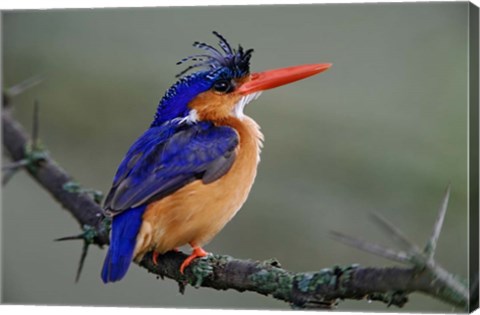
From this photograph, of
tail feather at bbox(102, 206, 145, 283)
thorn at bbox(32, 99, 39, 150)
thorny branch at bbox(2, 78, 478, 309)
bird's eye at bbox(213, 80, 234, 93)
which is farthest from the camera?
thorn at bbox(32, 99, 39, 150)

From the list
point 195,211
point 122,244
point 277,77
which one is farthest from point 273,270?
point 277,77

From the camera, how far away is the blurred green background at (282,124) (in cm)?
479

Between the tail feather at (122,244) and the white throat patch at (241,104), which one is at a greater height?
the white throat patch at (241,104)

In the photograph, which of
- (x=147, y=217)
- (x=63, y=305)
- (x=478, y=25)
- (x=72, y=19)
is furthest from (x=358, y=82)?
(x=63, y=305)

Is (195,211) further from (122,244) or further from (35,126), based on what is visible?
(35,126)

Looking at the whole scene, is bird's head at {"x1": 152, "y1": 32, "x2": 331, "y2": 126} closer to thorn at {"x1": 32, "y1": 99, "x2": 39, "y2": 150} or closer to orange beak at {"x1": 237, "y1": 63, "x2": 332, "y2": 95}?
orange beak at {"x1": 237, "y1": 63, "x2": 332, "y2": 95}

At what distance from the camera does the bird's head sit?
491 cm

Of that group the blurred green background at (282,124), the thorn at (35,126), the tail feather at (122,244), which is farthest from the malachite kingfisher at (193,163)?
the thorn at (35,126)

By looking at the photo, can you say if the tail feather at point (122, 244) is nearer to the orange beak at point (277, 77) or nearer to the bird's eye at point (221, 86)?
the bird's eye at point (221, 86)

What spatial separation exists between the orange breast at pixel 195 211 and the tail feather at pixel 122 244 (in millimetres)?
43

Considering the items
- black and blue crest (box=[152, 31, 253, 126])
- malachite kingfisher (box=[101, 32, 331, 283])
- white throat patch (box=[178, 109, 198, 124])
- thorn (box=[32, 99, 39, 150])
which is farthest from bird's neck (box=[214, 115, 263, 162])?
thorn (box=[32, 99, 39, 150])

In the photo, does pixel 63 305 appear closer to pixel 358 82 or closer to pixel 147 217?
pixel 147 217

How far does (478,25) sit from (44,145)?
2.80 meters

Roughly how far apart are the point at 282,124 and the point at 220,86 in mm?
532
